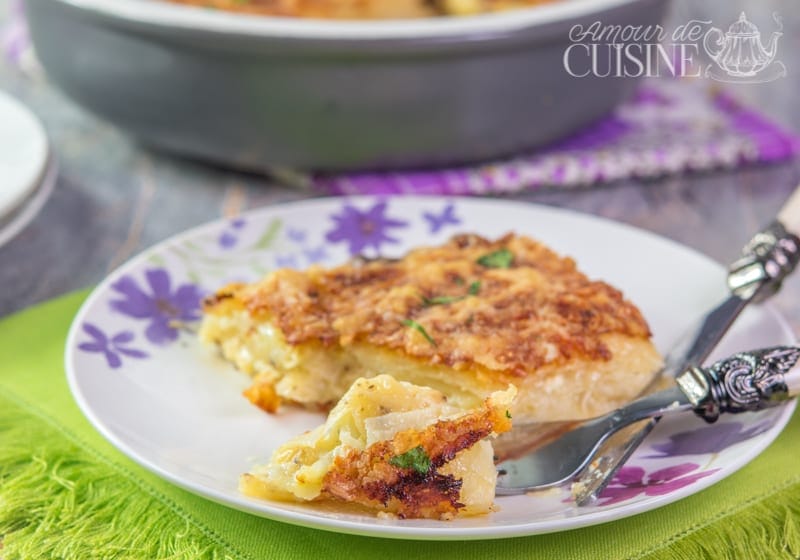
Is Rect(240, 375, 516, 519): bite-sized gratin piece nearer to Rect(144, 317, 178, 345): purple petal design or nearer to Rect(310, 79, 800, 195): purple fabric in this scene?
Rect(144, 317, 178, 345): purple petal design

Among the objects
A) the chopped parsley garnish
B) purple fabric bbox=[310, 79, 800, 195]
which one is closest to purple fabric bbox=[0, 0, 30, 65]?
purple fabric bbox=[310, 79, 800, 195]

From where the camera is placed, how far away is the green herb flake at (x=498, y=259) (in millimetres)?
2121

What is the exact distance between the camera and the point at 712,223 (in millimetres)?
3094

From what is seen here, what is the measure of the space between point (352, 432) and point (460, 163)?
1.79 meters

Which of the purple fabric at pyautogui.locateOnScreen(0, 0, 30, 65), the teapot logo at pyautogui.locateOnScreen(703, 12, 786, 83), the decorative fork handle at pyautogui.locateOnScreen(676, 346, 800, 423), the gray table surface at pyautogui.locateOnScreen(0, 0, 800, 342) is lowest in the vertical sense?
the purple fabric at pyautogui.locateOnScreen(0, 0, 30, 65)

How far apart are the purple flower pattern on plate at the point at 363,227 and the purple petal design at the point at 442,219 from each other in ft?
0.20

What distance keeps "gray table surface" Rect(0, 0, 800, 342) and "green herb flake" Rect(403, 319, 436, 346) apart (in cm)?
111

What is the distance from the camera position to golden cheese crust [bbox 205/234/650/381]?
1.82 meters

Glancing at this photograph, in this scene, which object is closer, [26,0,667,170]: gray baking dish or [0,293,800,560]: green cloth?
[0,293,800,560]: green cloth

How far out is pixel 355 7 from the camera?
10.3ft

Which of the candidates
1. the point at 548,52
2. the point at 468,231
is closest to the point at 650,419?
the point at 468,231

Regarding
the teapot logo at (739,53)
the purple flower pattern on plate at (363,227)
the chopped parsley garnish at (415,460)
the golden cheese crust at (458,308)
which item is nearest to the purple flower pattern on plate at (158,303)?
the golden cheese crust at (458,308)

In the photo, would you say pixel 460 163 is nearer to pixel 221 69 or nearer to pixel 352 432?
pixel 221 69

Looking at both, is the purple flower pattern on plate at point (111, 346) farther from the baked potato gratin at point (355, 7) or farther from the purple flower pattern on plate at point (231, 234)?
the baked potato gratin at point (355, 7)
